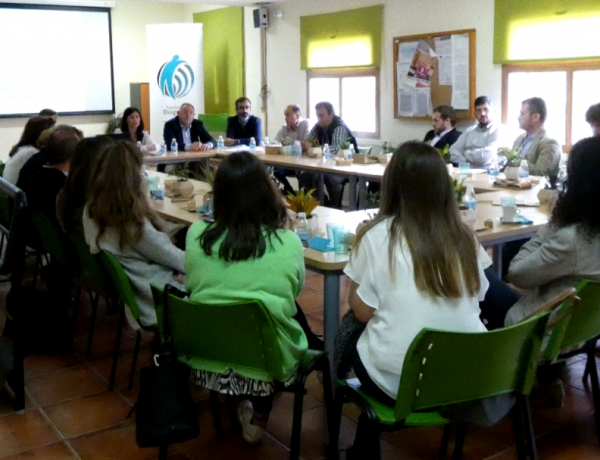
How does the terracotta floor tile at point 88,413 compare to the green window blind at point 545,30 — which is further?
the green window blind at point 545,30

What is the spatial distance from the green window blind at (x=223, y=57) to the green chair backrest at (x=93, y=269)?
22.6 feet

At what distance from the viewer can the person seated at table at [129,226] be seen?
2771 mm

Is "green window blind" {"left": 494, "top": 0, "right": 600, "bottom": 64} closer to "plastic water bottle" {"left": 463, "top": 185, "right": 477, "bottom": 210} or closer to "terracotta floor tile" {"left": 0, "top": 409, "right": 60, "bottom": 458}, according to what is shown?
"plastic water bottle" {"left": 463, "top": 185, "right": 477, "bottom": 210}

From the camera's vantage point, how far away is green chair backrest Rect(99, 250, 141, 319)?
101 inches

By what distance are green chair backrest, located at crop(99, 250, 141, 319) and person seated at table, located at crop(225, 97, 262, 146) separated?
5.41 metres

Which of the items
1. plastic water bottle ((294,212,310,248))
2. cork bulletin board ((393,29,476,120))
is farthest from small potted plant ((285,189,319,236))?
cork bulletin board ((393,29,476,120))

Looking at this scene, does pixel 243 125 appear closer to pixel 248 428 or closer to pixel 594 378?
pixel 248 428

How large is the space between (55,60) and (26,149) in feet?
16.4

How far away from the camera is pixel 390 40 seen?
24.7ft

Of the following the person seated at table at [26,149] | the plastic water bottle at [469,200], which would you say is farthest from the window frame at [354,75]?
the plastic water bottle at [469,200]

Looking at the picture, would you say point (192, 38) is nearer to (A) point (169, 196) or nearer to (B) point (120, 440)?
(A) point (169, 196)

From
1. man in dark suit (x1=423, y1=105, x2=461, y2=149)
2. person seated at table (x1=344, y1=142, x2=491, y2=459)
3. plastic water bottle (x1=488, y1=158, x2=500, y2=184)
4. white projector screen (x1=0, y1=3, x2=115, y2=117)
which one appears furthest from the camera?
white projector screen (x1=0, y1=3, x2=115, y2=117)

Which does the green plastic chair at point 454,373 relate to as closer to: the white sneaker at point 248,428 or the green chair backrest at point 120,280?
the white sneaker at point 248,428

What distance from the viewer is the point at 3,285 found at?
4.70 metres
